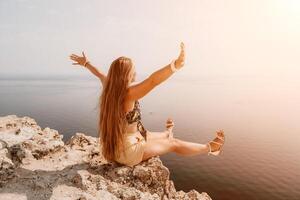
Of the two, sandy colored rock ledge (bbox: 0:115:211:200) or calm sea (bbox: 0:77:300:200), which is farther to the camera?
calm sea (bbox: 0:77:300:200)

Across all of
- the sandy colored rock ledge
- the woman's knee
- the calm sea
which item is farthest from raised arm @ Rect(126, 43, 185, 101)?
the calm sea

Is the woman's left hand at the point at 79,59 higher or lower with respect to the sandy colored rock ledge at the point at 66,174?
higher

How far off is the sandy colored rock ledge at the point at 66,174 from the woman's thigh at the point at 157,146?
57 centimetres

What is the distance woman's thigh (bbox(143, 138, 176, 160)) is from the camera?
875 centimetres

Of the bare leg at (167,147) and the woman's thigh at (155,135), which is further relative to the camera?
the woman's thigh at (155,135)

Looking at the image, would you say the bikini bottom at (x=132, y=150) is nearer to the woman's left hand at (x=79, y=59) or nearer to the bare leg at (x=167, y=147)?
the bare leg at (x=167, y=147)

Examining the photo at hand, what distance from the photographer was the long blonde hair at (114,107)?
7629mm

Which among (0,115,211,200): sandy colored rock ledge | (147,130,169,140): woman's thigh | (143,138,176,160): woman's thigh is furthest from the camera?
(147,130,169,140): woman's thigh

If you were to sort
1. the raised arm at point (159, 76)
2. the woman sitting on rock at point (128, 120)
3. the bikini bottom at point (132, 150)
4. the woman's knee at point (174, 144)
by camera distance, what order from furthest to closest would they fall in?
the woman's knee at point (174, 144), the bikini bottom at point (132, 150), the woman sitting on rock at point (128, 120), the raised arm at point (159, 76)

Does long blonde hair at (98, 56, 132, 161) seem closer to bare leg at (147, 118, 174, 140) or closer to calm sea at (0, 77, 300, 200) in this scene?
bare leg at (147, 118, 174, 140)

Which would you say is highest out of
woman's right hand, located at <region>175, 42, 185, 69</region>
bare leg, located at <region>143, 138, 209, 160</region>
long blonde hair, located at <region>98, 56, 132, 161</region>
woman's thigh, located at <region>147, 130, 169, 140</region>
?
woman's right hand, located at <region>175, 42, 185, 69</region>

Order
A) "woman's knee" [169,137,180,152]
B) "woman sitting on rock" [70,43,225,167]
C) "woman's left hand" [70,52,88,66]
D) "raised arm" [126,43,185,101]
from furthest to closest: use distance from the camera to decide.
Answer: "woman's left hand" [70,52,88,66] → "woman's knee" [169,137,180,152] → "woman sitting on rock" [70,43,225,167] → "raised arm" [126,43,185,101]

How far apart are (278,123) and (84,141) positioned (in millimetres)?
78218

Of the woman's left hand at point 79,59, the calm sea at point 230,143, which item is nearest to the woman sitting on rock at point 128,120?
the woman's left hand at point 79,59
